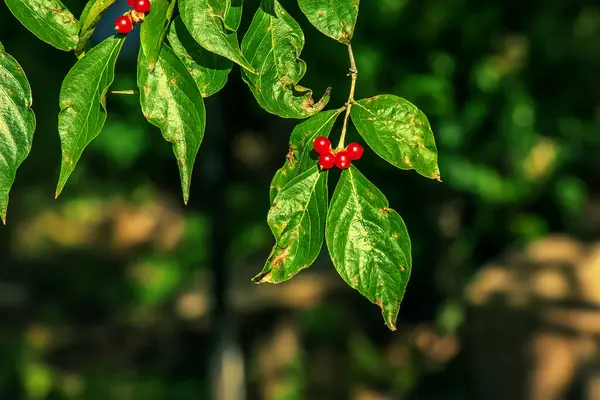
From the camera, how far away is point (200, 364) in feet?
17.8

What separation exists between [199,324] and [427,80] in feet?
8.17

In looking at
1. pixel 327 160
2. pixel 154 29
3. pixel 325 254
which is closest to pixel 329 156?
pixel 327 160

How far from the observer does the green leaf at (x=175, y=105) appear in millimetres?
991

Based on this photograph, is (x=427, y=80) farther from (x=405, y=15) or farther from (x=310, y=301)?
(x=310, y=301)

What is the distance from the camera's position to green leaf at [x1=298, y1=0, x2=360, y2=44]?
1017 millimetres

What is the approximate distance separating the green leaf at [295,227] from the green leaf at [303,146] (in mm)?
37

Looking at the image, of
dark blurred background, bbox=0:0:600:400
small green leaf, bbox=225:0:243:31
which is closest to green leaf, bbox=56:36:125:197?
small green leaf, bbox=225:0:243:31

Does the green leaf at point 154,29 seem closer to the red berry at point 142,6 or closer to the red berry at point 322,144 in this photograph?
the red berry at point 142,6

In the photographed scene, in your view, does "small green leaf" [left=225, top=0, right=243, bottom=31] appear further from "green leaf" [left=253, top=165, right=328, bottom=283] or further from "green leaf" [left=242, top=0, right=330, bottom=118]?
"green leaf" [left=253, top=165, right=328, bottom=283]

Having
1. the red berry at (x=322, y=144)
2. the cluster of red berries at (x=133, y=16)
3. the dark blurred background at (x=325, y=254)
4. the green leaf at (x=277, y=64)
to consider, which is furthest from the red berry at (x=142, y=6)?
the dark blurred background at (x=325, y=254)

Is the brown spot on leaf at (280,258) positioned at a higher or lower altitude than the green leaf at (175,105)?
lower

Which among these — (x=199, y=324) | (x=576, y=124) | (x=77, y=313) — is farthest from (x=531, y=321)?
(x=77, y=313)

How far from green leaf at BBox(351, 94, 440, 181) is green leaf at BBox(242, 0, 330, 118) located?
2.2 inches

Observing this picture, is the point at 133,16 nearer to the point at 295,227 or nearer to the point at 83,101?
the point at 83,101
